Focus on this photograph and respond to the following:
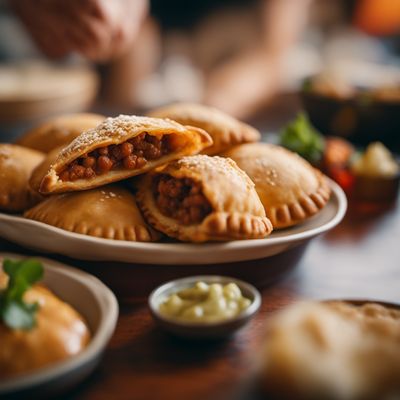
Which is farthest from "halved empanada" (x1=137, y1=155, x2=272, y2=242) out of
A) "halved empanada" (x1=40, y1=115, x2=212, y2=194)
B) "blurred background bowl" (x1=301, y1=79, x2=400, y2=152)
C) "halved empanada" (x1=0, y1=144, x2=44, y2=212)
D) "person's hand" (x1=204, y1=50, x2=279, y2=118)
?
"person's hand" (x1=204, y1=50, x2=279, y2=118)

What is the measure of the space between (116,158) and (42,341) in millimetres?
906

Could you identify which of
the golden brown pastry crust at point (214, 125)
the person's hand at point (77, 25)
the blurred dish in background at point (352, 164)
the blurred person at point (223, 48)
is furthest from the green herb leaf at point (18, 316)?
the blurred person at point (223, 48)

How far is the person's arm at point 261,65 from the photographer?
6.21 meters

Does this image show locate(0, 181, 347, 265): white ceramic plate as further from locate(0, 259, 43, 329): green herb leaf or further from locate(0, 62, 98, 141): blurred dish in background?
locate(0, 62, 98, 141): blurred dish in background

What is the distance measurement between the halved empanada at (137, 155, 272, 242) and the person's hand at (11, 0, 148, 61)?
125 cm

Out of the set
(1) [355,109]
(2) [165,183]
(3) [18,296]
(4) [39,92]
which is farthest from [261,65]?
(3) [18,296]

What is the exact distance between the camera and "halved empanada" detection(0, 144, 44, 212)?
224 centimetres

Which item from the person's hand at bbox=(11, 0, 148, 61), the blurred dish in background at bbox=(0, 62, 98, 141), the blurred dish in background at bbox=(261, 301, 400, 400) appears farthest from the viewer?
the blurred dish in background at bbox=(0, 62, 98, 141)

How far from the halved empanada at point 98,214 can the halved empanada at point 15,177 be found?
0.48 ft

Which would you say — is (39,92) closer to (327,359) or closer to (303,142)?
(303,142)

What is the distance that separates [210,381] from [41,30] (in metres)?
2.39

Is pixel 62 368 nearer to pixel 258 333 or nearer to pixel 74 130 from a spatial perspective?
pixel 258 333

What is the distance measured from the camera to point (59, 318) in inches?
58.2

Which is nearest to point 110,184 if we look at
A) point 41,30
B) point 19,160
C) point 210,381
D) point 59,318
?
point 19,160
